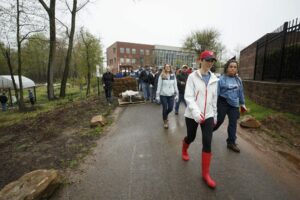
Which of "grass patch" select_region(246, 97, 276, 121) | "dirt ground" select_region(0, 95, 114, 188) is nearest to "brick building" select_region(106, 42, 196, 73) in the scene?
"grass patch" select_region(246, 97, 276, 121)

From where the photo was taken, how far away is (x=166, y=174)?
2816 millimetres

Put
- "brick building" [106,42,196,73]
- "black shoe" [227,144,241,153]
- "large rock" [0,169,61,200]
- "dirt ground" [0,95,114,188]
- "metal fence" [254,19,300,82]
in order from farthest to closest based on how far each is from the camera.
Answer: "brick building" [106,42,196,73], "metal fence" [254,19,300,82], "black shoe" [227,144,241,153], "dirt ground" [0,95,114,188], "large rock" [0,169,61,200]

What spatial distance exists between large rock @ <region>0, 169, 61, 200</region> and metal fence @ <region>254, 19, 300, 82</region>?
733cm

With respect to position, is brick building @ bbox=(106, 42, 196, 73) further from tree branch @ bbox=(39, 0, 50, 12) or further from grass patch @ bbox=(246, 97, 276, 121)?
grass patch @ bbox=(246, 97, 276, 121)

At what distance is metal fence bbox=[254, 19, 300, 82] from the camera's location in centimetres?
573

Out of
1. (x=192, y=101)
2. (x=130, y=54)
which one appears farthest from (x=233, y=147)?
(x=130, y=54)

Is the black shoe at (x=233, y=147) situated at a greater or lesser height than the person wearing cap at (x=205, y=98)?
lesser

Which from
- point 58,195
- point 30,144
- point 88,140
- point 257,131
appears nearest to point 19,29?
point 30,144

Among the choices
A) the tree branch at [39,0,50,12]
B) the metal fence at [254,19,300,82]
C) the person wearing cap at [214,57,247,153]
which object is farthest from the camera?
the tree branch at [39,0,50,12]

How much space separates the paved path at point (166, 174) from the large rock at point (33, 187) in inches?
6.8

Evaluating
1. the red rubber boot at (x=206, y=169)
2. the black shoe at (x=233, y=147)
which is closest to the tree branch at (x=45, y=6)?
the black shoe at (x=233, y=147)

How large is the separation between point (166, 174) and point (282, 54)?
21.3ft

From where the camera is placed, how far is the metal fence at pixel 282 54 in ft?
18.8

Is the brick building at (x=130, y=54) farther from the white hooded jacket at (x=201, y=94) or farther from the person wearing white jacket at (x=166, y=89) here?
the white hooded jacket at (x=201, y=94)
